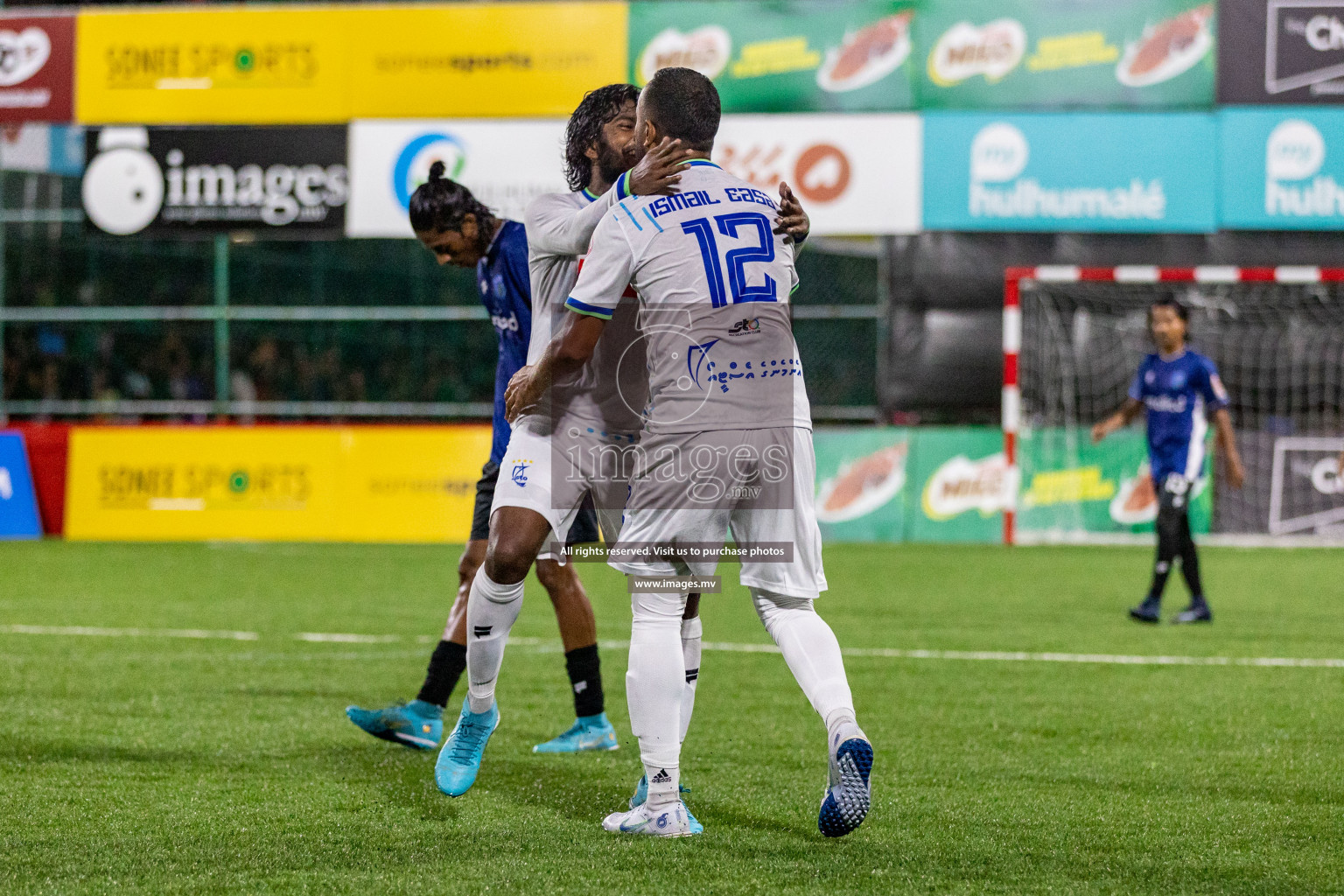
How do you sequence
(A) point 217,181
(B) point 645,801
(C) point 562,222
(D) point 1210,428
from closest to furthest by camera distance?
(B) point 645,801 → (C) point 562,222 → (D) point 1210,428 → (A) point 217,181

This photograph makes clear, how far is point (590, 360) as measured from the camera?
4582 mm

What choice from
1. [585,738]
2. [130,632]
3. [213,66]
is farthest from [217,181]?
[585,738]

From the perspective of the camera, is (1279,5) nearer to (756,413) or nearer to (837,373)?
(837,373)

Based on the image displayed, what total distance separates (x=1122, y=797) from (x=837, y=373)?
43.6 feet

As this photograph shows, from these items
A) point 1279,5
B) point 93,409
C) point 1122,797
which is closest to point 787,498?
point 1122,797

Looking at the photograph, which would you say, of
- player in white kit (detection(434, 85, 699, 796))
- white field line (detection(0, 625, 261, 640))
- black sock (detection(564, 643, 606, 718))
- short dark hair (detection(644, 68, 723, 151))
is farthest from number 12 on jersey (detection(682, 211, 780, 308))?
white field line (detection(0, 625, 261, 640))

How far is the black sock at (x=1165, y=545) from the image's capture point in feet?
31.7

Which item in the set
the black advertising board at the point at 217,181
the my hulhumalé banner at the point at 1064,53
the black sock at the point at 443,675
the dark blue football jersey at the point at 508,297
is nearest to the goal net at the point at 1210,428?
the my hulhumalé banner at the point at 1064,53

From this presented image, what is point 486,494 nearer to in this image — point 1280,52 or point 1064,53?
point 1064,53

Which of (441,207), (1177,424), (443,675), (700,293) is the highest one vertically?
(441,207)

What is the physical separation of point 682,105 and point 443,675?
2346mm

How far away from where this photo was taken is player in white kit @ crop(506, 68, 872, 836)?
4008 millimetres

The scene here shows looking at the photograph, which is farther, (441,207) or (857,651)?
(857,651)

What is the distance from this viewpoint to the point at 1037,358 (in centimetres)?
1622
